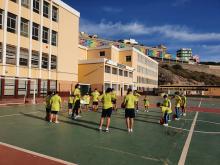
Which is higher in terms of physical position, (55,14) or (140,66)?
(55,14)

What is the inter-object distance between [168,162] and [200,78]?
510ft

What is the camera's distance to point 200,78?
154500 millimetres

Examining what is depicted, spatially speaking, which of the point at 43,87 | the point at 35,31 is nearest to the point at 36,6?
the point at 35,31

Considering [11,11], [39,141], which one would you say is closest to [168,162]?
[39,141]

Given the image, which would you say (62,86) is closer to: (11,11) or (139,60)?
(11,11)

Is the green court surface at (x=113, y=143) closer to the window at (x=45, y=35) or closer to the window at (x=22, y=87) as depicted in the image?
the window at (x=22, y=87)

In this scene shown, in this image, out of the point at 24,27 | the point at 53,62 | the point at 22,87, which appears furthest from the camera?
the point at 53,62

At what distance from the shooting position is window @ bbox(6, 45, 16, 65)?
31.1 m

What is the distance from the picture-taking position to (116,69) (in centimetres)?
5647

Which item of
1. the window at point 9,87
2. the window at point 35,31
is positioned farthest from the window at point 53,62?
the window at point 9,87

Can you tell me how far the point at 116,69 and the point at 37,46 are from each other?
23.5 m

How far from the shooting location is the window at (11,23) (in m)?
31.2

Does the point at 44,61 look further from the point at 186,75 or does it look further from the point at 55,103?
the point at 186,75

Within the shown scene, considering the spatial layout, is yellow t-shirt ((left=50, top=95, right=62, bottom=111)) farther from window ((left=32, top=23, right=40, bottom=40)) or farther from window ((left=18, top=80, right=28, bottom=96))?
window ((left=32, top=23, right=40, bottom=40))
